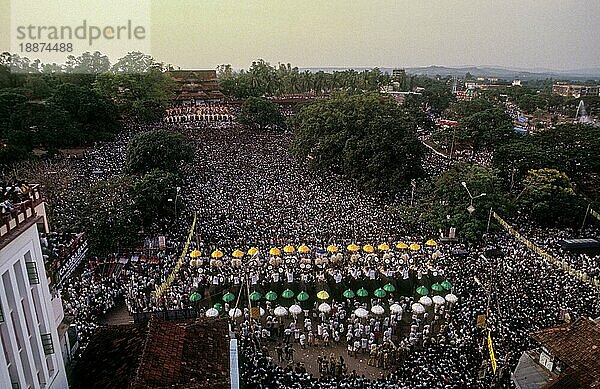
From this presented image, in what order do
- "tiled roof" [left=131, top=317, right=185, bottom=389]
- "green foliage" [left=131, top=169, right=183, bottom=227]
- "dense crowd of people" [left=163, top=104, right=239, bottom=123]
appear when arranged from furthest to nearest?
"dense crowd of people" [left=163, top=104, right=239, bottom=123]
"green foliage" [left=131, top=169, right=183, bottom=227]
"tiled roof" [left=131, top=317, right=185, bottom=389]

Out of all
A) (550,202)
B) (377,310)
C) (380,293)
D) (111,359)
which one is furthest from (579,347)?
(550,202)

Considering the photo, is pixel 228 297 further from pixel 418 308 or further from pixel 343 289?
pixel 418 308

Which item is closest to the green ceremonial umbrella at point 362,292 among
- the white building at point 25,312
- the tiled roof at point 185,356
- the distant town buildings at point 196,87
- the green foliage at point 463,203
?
the tiled roof at point 185,356

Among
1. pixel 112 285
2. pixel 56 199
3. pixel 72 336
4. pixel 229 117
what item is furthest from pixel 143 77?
pixel 72 336

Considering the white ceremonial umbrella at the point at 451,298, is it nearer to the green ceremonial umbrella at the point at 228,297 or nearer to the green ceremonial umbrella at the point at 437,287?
the green ceremonial umbrella at the point at 437,287

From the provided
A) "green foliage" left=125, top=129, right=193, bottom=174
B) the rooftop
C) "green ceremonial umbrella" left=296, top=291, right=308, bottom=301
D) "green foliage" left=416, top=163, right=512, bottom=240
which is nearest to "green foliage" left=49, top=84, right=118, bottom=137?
"green foliage" left=125, top=129, right=193, bottom=174

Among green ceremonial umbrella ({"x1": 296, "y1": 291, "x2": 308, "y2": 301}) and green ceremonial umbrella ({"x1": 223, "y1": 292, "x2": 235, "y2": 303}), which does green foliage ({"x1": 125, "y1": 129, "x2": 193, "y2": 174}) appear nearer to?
green ceremonial umbrella ({"x1": 223, "y1": 292, "x2": 235, "y2": 303})
